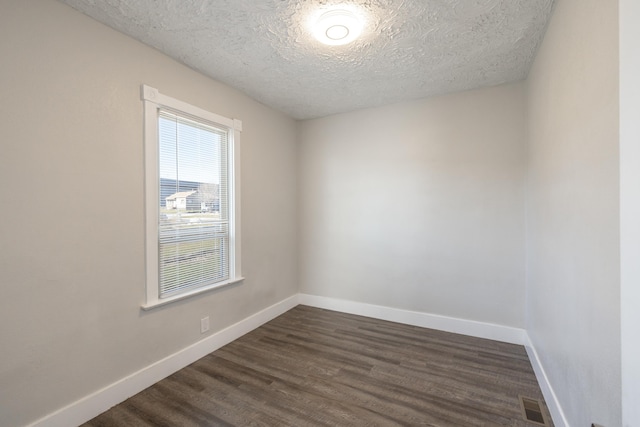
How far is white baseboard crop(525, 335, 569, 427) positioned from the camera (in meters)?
1.61

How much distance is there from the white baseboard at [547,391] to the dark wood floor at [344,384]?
7cm

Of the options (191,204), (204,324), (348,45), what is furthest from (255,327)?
(348,45)

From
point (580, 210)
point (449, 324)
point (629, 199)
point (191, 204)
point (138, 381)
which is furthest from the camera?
point (449, 324)

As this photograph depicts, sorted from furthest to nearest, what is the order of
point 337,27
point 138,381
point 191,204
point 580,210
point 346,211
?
1. point 346,211
2. point 191,204
3. point 138,381
4. point 337,27
5. point 580,210

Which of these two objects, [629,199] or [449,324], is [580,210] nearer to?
[629,199]

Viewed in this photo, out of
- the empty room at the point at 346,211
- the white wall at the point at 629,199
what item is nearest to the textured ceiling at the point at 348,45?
the empty room at the point at 346,211

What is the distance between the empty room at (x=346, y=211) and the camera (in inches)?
53.7

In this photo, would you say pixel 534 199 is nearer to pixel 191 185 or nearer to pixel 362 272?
pixel 362 272

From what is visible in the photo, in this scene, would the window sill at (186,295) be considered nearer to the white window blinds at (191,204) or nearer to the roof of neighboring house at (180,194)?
the white window blinds at (191,204)

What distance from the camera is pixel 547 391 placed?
1874 mm

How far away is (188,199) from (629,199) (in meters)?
2.72

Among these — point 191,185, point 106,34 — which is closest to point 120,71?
point 106,34

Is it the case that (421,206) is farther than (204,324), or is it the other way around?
(421,206)

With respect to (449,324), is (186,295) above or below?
above
